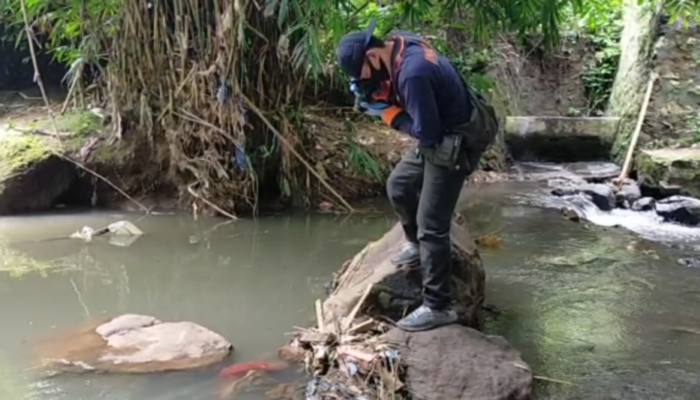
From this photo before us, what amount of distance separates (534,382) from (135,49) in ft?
14.4

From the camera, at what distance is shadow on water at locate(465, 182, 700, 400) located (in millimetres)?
2803

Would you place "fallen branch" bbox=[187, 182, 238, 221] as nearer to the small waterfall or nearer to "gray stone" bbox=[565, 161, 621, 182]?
the small waterfall

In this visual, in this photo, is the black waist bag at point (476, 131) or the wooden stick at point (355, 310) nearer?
the black waist bag at point (476, 131)

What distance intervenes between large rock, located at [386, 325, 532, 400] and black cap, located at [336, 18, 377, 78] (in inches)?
39.4

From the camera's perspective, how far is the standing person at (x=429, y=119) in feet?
8.93

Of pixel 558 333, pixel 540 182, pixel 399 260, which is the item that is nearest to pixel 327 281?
pixel 399 260

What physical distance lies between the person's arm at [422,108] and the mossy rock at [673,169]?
4.67 m

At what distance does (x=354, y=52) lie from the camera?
8.94 ft

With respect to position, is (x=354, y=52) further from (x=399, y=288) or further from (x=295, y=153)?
(x=295, y=153)

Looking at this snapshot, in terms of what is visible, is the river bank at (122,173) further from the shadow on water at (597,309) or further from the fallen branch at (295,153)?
the shadow on water at (597,309)

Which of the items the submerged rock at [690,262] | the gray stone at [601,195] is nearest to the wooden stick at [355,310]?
the submerged rock at [690,262]

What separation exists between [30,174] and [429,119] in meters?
4.42

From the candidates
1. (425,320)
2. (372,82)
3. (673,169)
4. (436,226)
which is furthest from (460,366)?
(673,169)

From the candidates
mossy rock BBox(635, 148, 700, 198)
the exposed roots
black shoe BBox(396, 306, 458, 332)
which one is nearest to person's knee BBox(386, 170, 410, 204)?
black shoe BBox(396, 306, 458, 332)
